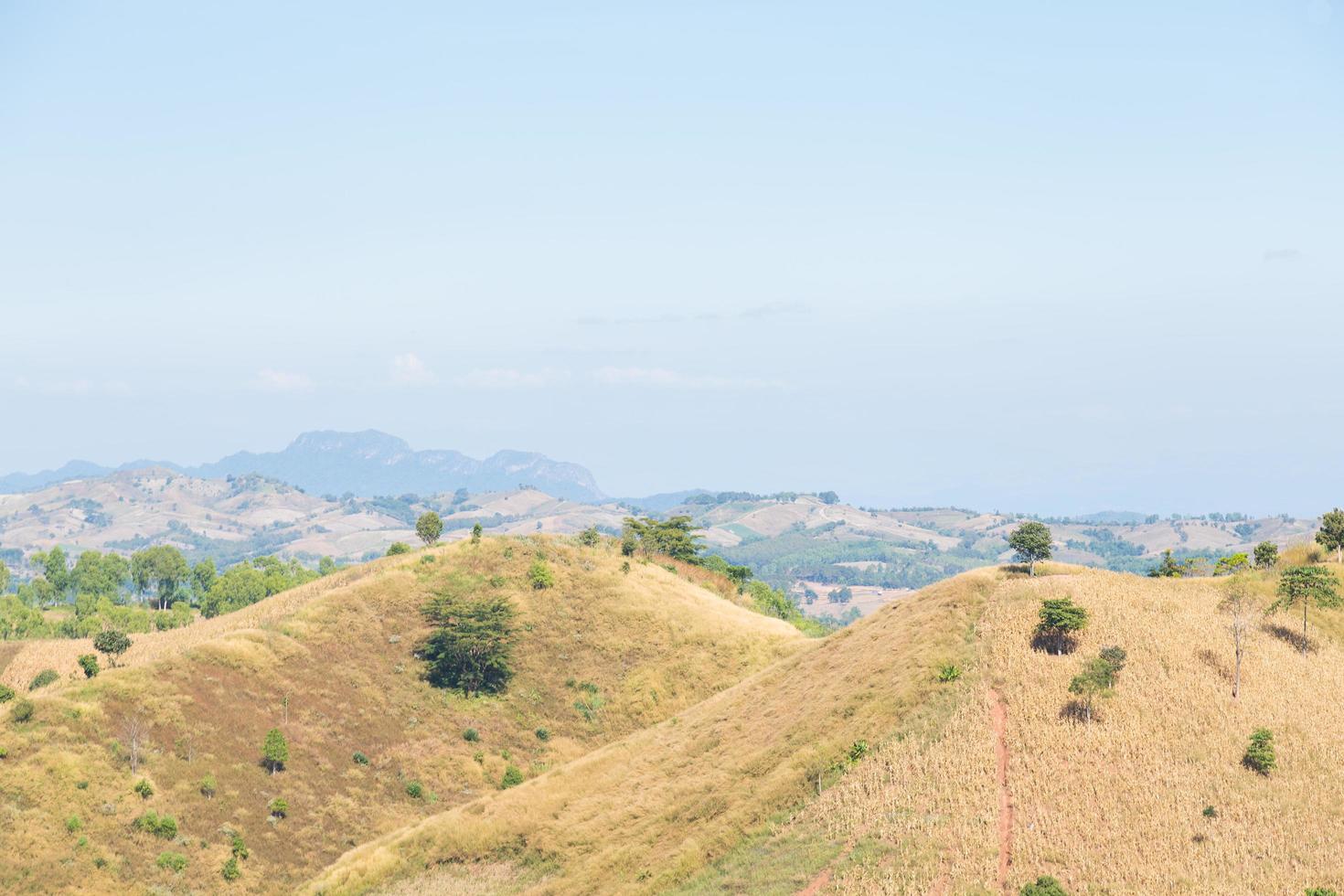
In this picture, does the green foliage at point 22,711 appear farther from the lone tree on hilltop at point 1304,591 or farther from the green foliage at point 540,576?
the lone tree on hilltop at point 1304,591

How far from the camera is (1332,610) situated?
80.2m

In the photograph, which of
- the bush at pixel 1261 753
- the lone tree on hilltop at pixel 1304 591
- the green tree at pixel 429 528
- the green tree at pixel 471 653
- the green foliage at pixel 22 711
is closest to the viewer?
the bush at pixel 1261 753

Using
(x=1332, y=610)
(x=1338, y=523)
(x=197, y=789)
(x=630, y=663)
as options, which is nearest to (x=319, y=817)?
(x=197, y=789)

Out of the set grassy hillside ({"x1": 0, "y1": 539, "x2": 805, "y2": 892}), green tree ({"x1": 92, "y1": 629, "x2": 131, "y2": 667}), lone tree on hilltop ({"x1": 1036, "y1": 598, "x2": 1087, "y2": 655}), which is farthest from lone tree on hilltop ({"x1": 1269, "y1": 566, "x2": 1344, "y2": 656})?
green tree ({"x1": 92, "y1": 629, "x2": 131, "y2": 667})

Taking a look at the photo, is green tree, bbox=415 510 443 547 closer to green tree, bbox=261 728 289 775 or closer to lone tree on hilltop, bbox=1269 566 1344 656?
green tree, bbox=261 728 289 775

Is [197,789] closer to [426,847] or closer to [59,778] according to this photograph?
[59,778]

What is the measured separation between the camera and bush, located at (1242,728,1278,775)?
61.2 m

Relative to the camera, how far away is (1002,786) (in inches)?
2383

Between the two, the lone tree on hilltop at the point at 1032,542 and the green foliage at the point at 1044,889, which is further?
the lone tree on hilltop at the point at 1032,542

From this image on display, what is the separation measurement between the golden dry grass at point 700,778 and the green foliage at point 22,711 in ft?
95.7

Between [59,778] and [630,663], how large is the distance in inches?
2432

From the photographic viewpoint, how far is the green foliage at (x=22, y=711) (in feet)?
293

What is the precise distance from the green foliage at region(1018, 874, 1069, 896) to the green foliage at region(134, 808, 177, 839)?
66.9 metres

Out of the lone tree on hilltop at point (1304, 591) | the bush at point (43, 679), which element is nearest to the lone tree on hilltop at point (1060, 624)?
the lone tree on hilltop at point (1304, 591)
